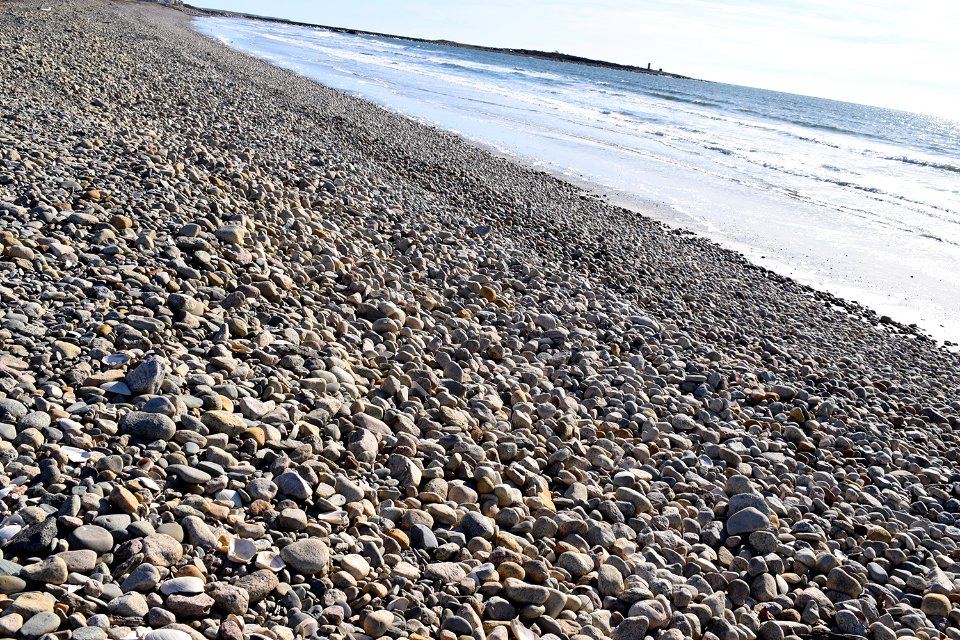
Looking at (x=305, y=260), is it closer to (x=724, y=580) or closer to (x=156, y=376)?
(x=156, y=376)

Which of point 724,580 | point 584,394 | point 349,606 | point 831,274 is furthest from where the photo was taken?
point 831,274

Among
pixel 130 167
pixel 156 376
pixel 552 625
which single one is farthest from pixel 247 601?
pixel 130 167

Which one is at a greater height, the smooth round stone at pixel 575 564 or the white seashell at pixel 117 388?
the white seashell at pixel 117 388

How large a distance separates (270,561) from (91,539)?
0.61 m

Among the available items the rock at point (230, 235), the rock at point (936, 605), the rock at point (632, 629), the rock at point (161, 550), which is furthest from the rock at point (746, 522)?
the rock at point (230, 235)

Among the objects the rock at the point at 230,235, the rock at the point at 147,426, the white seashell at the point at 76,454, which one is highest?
the rock at the point at 230,235

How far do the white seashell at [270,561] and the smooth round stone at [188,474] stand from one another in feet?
1.58

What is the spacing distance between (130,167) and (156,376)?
13.5ft

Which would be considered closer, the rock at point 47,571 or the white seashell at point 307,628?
the rock at point 47,571

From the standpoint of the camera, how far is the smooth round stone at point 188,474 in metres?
2.98

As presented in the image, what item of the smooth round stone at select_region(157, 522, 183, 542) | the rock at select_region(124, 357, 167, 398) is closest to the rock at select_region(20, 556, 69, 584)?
the smooth round stone at select_region(157, 522, 183, 542)

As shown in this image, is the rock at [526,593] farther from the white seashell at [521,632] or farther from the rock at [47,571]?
the rock at [47,571]

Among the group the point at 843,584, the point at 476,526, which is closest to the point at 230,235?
the point at 476,526

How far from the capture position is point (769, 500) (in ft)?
14.3
